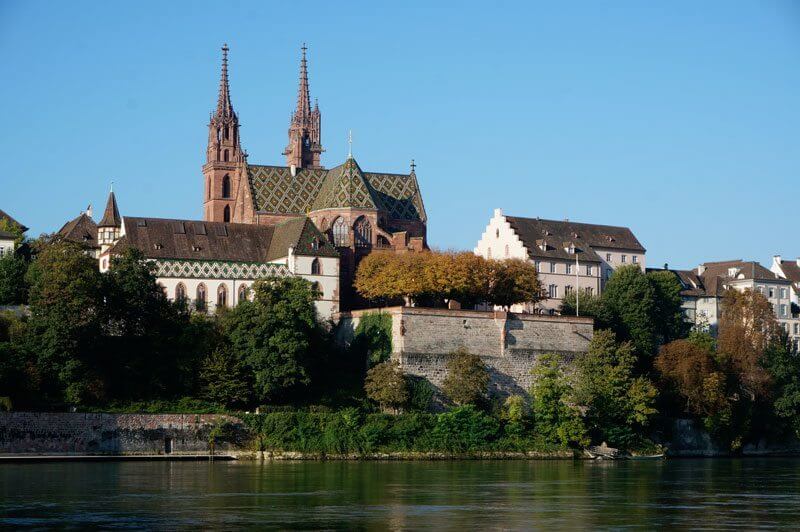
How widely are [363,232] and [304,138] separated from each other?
25.7 m

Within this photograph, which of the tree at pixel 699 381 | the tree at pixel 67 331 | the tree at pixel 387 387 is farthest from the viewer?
the tree at pixel 699 381

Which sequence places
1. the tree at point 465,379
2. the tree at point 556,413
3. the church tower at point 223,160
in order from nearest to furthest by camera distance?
1. the tree at point 556,413
2. the tree at point 465,379
3. the church tower at point 223,160

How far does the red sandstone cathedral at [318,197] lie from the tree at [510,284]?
9918mm

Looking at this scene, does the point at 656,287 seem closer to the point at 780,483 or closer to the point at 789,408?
the point at 789,408

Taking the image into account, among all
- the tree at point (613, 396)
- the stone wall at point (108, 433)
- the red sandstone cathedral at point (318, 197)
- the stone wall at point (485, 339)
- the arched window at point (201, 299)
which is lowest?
the stone wall at point (108, 433)

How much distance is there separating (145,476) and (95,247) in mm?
46751

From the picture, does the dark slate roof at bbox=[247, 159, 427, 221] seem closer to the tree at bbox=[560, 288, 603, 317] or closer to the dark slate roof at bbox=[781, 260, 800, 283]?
the tree at bbox=[560, 288, 603, 317]

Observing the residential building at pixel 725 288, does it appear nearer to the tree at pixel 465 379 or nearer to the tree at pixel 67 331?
the tree at pixel 465 379

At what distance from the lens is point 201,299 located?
319ft

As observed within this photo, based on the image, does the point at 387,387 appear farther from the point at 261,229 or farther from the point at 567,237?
the point at 567,237

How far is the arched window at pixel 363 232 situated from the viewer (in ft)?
350

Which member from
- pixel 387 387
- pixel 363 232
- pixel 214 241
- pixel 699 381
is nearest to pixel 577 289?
pixel 699 381

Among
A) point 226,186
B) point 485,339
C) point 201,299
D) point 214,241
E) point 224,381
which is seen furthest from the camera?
point 226,186

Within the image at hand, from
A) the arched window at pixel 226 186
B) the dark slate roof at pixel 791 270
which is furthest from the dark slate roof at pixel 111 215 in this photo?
the dark slate roof at pixel 791 270
